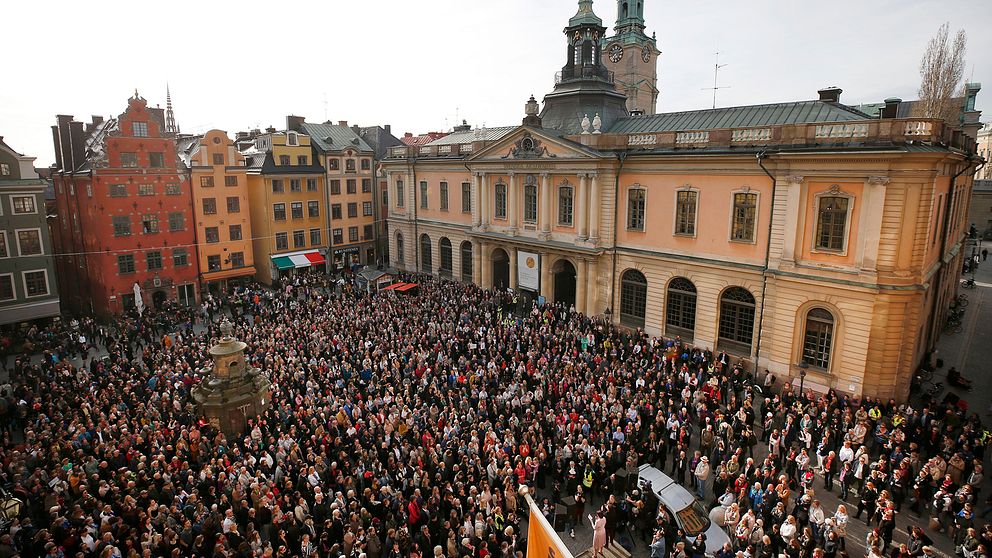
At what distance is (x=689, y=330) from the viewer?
2994 cm

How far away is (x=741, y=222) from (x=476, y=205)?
18.8 m

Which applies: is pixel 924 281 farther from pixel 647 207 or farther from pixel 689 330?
pixel 647 207

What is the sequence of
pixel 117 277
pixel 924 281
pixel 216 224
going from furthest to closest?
pixel 216 224, pixel 117 277, pixel 924 281

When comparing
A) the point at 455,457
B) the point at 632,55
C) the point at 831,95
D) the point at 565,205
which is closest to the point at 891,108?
the point at 831,95

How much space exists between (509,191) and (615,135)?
333 inches

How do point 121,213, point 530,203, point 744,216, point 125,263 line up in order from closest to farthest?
1. point 744,216
2. point 530,203
3. point 121,213
4. point 125,263

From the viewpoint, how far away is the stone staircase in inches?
574

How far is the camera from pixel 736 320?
27797 mm

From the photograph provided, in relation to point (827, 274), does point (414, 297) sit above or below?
below

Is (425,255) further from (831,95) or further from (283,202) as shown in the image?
(831,95)

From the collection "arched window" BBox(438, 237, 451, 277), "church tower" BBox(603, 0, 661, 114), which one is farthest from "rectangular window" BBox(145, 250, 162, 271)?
"church tower" BBox(603, 0, 661, 114)

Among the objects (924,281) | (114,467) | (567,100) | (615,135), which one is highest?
(567,100)

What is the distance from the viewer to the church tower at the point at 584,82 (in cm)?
3738

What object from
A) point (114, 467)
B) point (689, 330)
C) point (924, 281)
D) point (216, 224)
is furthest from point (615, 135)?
point (216, 224)
